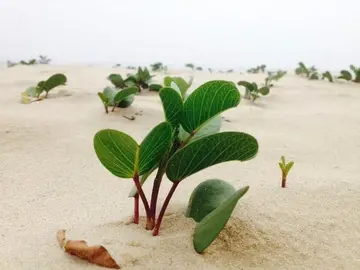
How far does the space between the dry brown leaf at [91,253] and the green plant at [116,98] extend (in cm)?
134

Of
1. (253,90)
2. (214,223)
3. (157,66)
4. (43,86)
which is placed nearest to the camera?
(214,223)

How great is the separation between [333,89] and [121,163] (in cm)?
340

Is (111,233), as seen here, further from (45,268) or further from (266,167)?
(266,167)

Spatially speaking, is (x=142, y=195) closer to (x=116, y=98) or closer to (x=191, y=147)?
(x=191, y=147)

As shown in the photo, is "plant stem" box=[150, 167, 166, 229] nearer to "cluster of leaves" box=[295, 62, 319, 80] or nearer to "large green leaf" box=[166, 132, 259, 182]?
"large green leaf" box=[166, 132, 259, 182]

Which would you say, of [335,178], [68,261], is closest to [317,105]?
[335,178]

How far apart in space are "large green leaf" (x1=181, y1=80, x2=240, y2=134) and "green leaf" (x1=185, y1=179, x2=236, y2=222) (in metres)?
0.15

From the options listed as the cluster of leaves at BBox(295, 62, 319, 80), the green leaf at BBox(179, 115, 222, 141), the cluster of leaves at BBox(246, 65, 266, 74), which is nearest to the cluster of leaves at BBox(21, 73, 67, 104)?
the green leaf at BBox(179, 115, 222, 141)

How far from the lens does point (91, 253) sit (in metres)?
0.86

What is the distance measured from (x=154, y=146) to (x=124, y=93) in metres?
1.32

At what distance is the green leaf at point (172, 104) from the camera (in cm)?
92

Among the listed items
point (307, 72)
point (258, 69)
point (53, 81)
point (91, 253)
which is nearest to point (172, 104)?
point (91, 253)

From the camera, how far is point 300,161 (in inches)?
73.0

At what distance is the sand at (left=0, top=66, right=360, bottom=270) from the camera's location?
3.10 feet
